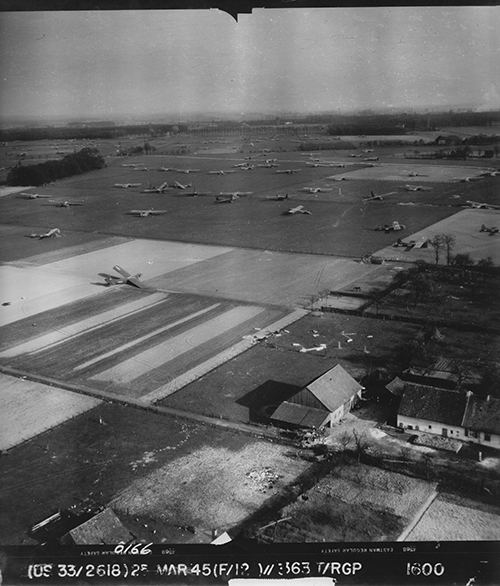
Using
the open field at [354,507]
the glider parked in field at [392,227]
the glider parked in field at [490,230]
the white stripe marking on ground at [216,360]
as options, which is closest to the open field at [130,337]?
the white stripe marking on ground at [216,360]

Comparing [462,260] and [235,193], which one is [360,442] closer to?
[462,260]

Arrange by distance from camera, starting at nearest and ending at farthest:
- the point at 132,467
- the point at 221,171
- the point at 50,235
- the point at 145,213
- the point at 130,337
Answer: the point at 132,467, the point at 130,337, the point at 50,235, the point at 145,213, the point at 221,171

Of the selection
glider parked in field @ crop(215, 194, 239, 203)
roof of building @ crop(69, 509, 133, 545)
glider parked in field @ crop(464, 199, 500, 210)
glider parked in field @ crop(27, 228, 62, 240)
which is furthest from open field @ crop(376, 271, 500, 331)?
glider parked in field @ crop(215, 194, 239, 203)

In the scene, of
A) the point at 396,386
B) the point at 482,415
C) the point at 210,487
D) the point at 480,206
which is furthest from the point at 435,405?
the point at 480,206

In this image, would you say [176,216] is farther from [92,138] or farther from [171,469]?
[92,138]

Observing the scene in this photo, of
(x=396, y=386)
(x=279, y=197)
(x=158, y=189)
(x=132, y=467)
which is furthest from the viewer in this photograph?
(x=158, y=189)

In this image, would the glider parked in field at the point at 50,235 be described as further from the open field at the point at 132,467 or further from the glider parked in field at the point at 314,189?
the open field at the point at 132,467

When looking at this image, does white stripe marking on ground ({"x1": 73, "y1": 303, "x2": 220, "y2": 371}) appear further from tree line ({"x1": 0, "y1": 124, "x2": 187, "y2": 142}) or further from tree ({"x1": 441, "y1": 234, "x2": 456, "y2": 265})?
tree line ({"x1": 0, "y1": 124, "x2": 187, "y2": 142})
